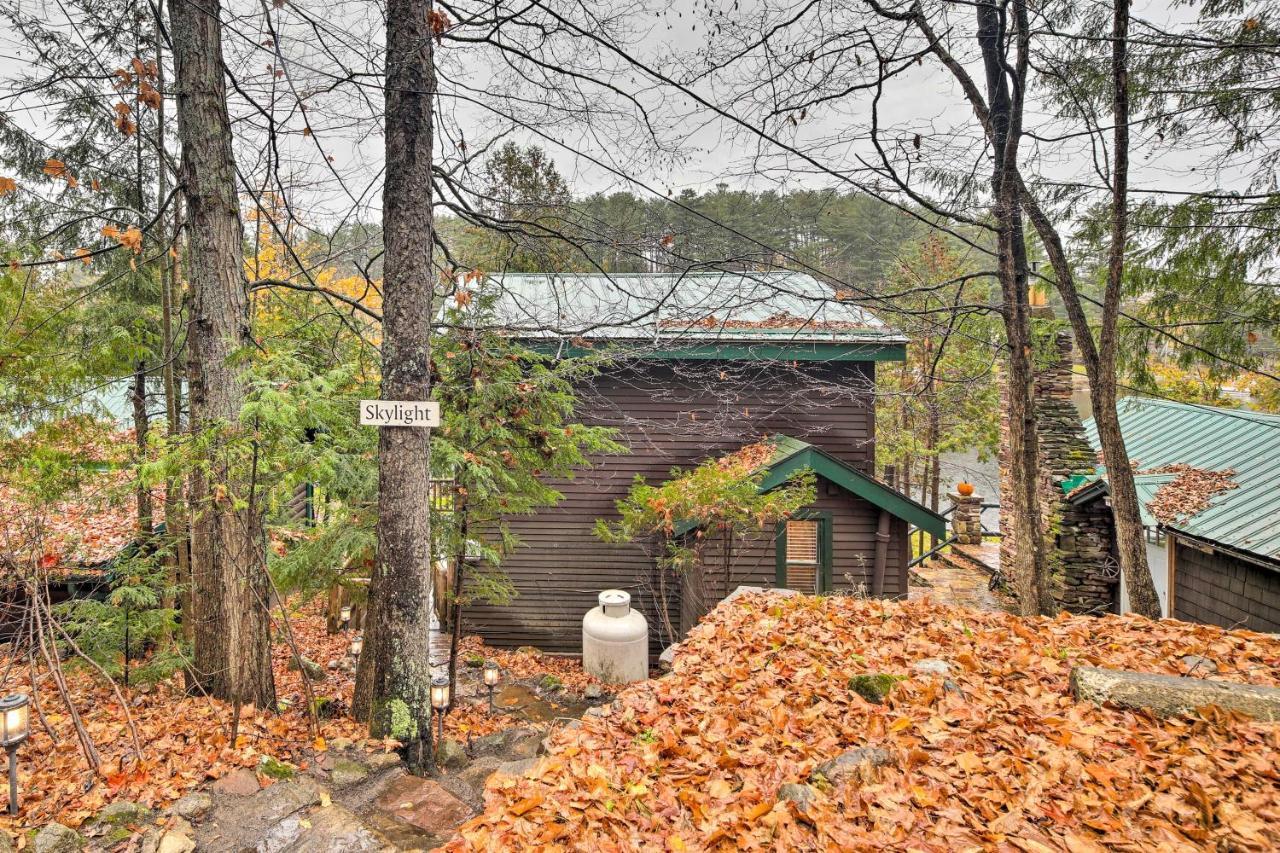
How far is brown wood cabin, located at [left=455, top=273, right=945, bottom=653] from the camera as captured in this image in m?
9.38

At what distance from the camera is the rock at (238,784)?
3.56m

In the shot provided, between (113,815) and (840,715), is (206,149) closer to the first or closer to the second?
(113,815)

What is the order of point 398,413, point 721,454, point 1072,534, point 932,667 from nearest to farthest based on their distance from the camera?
point 932,667 → point 398,413 → point 721,454 → point 1072,534

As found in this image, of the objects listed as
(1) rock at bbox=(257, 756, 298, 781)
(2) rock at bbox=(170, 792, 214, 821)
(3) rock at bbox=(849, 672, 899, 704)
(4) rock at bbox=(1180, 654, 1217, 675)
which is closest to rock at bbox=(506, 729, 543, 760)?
(1) rock at bbox=(257, 756, 298, 781)

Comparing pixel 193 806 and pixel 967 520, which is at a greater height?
pixel 193 806

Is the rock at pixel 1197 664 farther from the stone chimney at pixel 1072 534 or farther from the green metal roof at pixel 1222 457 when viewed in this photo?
the stone chimney at pixel 1072 534

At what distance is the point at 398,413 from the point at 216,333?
1.83 meters

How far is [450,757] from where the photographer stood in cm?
516

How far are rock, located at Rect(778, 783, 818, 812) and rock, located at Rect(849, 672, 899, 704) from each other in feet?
3.63

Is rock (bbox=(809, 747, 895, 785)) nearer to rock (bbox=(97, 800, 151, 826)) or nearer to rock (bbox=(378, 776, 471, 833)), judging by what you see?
rock (bbox=(378, 776, 471, 833))

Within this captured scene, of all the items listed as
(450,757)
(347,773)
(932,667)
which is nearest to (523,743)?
(450,757)

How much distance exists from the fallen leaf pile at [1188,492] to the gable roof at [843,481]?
2.99 metres

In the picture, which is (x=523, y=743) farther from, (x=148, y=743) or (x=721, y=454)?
(x=721, y=454)

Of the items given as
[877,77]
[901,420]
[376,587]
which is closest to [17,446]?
[376,587]
